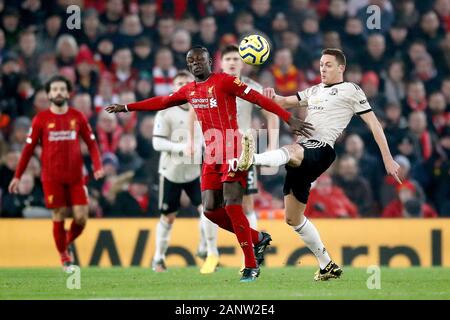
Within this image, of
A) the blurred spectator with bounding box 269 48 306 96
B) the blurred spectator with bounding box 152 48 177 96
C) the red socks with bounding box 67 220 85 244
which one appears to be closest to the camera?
the red socks with bounding box 67 220 85 244

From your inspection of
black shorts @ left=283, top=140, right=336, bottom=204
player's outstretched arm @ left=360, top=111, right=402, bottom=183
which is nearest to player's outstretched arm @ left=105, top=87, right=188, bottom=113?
black shorts @ left=283, top=140, right=336, bottom=204

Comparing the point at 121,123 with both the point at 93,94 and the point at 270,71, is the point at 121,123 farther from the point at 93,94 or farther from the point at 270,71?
the point at 270,71

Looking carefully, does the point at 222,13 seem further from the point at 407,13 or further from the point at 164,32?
the point at 407,13

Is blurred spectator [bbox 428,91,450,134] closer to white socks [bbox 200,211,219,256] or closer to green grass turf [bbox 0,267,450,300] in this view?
green grass turf [bbox 0,267,450,300]

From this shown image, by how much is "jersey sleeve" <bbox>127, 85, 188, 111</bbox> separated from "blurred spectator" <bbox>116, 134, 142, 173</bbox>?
18.6ft

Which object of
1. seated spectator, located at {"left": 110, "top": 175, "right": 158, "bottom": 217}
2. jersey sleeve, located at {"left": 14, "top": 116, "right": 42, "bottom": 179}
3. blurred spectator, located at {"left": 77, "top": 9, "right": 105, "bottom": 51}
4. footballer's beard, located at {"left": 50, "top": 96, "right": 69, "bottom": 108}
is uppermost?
blurred spectator, located at {"left": 77, "top": 9, "right": 105, "bottom": 51}

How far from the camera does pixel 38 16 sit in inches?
694

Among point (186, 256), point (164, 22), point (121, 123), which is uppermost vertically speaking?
point (164, 22)

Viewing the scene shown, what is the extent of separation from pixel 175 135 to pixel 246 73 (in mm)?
4896

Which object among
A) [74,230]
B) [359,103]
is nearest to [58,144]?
[74,230]

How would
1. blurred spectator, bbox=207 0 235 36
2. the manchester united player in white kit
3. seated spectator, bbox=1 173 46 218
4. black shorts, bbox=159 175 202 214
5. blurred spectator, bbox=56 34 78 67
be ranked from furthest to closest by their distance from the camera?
blurred spectator, bbox=207 0 235 36 → blurred spectator, bbox=56 34 78 67 → seated spectator, bbox=1 173 46 218 → black shorts, bbox=159 175 202 214 → the manchester united player in white kit

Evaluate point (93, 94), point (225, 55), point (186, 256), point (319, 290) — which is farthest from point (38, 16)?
point (319, 290)

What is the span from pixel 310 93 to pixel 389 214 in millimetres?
5664

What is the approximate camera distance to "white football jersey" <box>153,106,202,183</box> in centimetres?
1328
